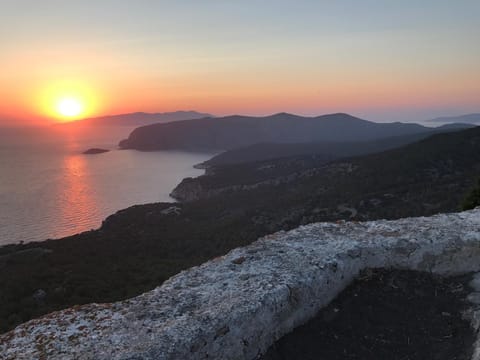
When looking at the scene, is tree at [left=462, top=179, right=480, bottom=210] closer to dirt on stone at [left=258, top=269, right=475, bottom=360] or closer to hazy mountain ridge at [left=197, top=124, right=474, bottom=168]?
dirt on stone at [left=258, top=269, right=475, bottom=360]

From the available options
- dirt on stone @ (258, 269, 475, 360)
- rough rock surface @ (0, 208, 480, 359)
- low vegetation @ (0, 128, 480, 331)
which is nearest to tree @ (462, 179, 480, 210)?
rough rock surface @ (0, 208, 480, 359)

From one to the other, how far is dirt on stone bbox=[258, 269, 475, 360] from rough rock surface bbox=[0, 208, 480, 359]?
31 centimetres

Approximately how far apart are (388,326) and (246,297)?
2.95 meters

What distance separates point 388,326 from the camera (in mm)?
7625

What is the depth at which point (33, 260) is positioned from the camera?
4400 cm

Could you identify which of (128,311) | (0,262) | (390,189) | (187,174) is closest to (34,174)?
(187,174)

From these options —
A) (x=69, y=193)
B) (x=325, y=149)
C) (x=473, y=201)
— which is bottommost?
(x=69, y=193)

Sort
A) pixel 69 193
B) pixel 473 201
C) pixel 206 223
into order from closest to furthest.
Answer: pixel 473 201
pixel 206 223
pixel 69 193

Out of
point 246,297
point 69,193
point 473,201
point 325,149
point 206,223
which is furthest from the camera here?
point 325,149

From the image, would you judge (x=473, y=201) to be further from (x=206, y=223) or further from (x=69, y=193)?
(x=69, y=193)

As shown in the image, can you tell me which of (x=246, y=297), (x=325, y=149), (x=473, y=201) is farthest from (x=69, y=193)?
(x=246, y=297)

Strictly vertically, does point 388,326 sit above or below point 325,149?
above

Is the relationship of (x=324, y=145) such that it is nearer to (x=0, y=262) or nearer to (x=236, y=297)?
(x=0, y=262)

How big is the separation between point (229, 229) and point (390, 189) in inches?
963
